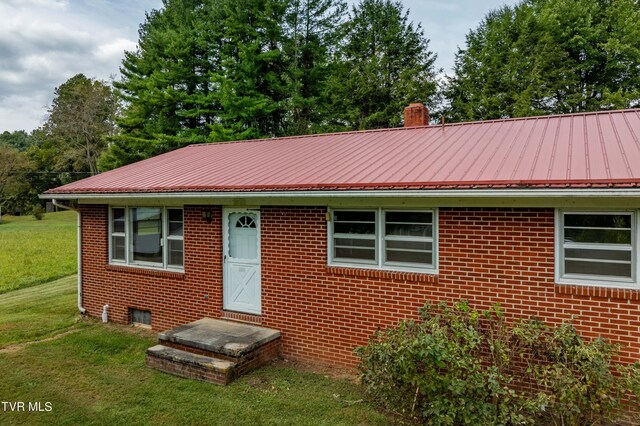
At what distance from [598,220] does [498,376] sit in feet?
7.13

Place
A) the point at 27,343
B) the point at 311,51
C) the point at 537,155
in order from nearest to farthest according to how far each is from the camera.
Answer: the point at 537,155 → the point at 27,343 → the point at 311,51

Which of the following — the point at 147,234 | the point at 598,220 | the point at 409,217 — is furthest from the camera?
the point at 147,234

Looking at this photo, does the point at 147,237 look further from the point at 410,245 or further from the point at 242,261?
the point at 410,245

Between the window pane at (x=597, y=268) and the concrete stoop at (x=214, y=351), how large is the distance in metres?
4.24

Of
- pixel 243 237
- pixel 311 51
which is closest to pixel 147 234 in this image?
pixel 243 237

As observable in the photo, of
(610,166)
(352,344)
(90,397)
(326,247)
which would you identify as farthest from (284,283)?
(610,166)

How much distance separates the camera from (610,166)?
15.1 feet

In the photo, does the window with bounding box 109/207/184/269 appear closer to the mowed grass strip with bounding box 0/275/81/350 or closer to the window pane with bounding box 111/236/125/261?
the window pane with bounding box 111/236/125/261

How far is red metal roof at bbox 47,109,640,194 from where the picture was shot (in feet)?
15.7

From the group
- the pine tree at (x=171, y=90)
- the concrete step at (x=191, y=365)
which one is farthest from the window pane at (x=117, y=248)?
the pine tree at (x=171, y=90)

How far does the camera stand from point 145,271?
321 inches

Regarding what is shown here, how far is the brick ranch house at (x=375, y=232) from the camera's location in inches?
184

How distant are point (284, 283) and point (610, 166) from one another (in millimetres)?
4673

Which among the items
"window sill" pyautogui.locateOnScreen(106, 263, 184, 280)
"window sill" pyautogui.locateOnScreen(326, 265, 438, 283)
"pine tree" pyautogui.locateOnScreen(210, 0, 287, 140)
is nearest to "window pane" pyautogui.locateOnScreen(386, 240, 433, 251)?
"window sill" pyautogui.locateOnScreen(326, 265, 438, 283)
